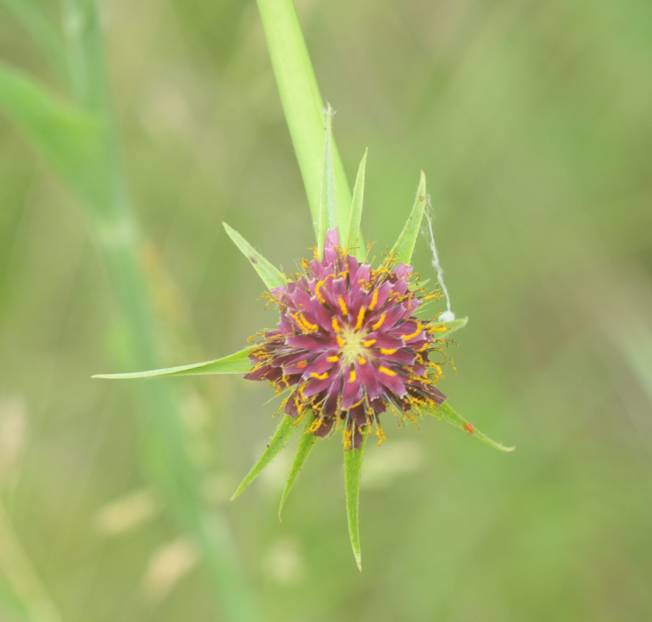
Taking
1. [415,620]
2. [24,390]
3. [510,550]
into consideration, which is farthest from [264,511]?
[24,390]

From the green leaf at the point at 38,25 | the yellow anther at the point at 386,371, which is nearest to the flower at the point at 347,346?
the yellow anther at the point at 386,371

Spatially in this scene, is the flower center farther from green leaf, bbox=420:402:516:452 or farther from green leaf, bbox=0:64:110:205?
green leaf, bbox=0:64:110:205

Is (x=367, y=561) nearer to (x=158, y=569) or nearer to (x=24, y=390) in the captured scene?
(x=158, y=569)

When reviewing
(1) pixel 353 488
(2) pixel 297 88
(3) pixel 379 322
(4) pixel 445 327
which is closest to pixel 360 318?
(3) pixel 379 322

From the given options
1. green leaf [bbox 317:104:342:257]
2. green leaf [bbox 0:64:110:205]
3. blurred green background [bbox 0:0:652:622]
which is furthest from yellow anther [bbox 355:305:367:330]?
blurred green background [bbox 0:0:652:622]

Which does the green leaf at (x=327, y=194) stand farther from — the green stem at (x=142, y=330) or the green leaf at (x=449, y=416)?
the green stem at (x=142, y=330)

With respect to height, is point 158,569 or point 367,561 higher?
point 367,561
